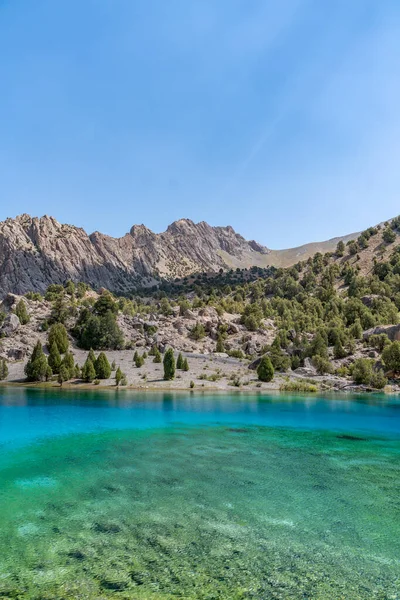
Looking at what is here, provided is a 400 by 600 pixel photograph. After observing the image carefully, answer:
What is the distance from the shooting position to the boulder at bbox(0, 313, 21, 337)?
96.0 meters

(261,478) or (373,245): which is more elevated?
(373,245)

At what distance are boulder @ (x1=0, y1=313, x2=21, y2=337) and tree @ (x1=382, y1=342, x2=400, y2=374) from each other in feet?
276

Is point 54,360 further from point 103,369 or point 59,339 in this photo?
point 103,369

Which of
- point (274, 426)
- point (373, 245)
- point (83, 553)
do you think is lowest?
point (274, 426)

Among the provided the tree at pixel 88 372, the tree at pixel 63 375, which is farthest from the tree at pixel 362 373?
the tree at pixel 63 375

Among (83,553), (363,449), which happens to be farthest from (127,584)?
(363,449)

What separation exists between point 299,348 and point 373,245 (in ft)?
336

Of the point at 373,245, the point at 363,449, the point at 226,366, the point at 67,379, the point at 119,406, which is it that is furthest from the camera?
A: the point at 373,245

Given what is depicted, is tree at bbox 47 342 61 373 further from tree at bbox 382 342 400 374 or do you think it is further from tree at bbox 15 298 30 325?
tree at bbox 382 342 400 374

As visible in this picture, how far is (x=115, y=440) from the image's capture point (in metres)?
30.5

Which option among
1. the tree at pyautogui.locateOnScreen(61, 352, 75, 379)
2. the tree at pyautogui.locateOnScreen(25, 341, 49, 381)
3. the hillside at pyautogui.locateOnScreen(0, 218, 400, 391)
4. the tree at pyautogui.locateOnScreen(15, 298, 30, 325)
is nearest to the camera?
the tree at pyautogui.locateOnScreen(25, 341, 49, 381)

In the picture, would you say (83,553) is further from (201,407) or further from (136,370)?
(136,370)

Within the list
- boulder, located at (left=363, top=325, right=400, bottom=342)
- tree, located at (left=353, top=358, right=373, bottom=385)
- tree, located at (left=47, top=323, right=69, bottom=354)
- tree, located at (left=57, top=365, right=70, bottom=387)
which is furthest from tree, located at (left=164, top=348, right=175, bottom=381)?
boulder, located at (left=363, top=325, right=400, bottom=342)

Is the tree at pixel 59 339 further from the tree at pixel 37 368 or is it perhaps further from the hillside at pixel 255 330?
the tree at pixel 37 368
